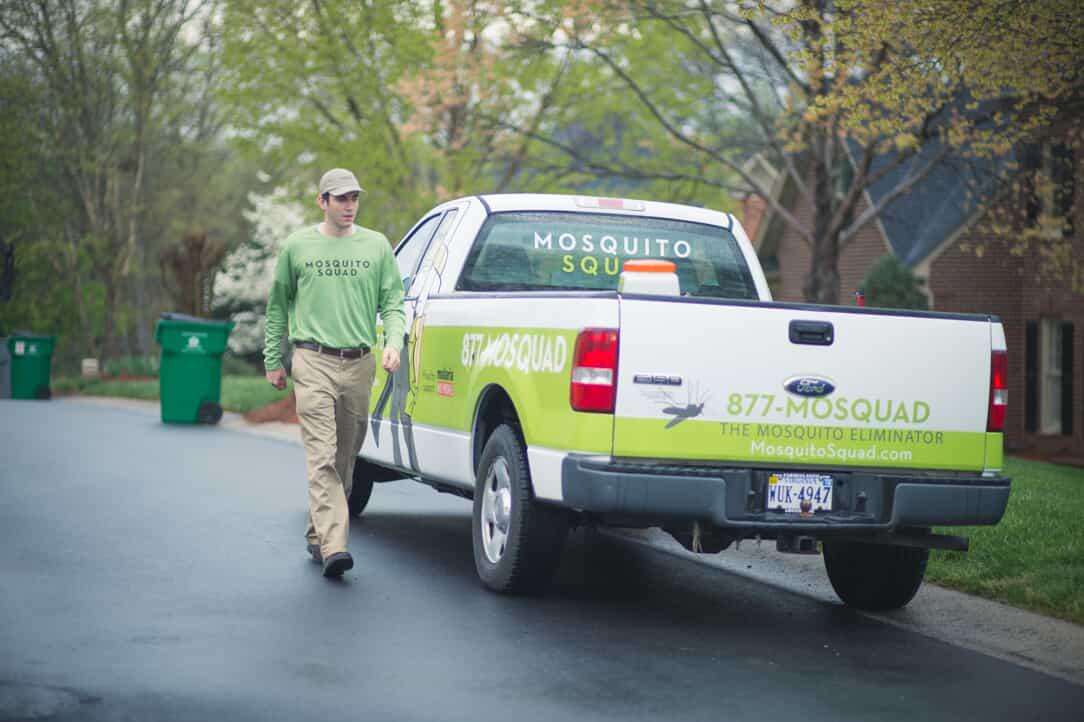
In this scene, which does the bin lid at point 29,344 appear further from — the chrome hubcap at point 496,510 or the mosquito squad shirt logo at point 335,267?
the chrome hubcap at point 496,510

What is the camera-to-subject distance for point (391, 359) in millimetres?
8375

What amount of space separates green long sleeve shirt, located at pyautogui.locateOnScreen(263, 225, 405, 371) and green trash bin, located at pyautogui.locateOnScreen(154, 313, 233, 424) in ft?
46.8

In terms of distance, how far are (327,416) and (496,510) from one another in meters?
1.12

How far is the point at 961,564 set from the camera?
938cm

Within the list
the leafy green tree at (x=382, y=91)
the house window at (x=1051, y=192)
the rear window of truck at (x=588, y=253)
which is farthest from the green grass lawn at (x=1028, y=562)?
the leafy green tree at (x=382, y=91)

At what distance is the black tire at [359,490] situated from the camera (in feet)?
36.7

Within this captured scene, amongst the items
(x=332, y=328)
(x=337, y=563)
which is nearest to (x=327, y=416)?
(x=332, y=328)

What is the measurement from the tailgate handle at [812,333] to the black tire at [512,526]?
4.62 feet

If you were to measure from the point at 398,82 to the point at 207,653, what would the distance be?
64.5 feet

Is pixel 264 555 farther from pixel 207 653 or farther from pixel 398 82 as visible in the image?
pixel 398 82

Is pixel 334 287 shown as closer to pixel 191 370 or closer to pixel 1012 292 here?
pixel 191 370

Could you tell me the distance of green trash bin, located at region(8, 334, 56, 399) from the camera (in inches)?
1190

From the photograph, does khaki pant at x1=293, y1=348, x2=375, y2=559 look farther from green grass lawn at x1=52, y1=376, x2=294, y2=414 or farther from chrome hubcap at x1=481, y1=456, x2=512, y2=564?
green grass lawn at x1=52, y1=376, x2=294, y2=414

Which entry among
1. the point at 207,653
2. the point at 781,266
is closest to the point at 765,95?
the point at 781,266
